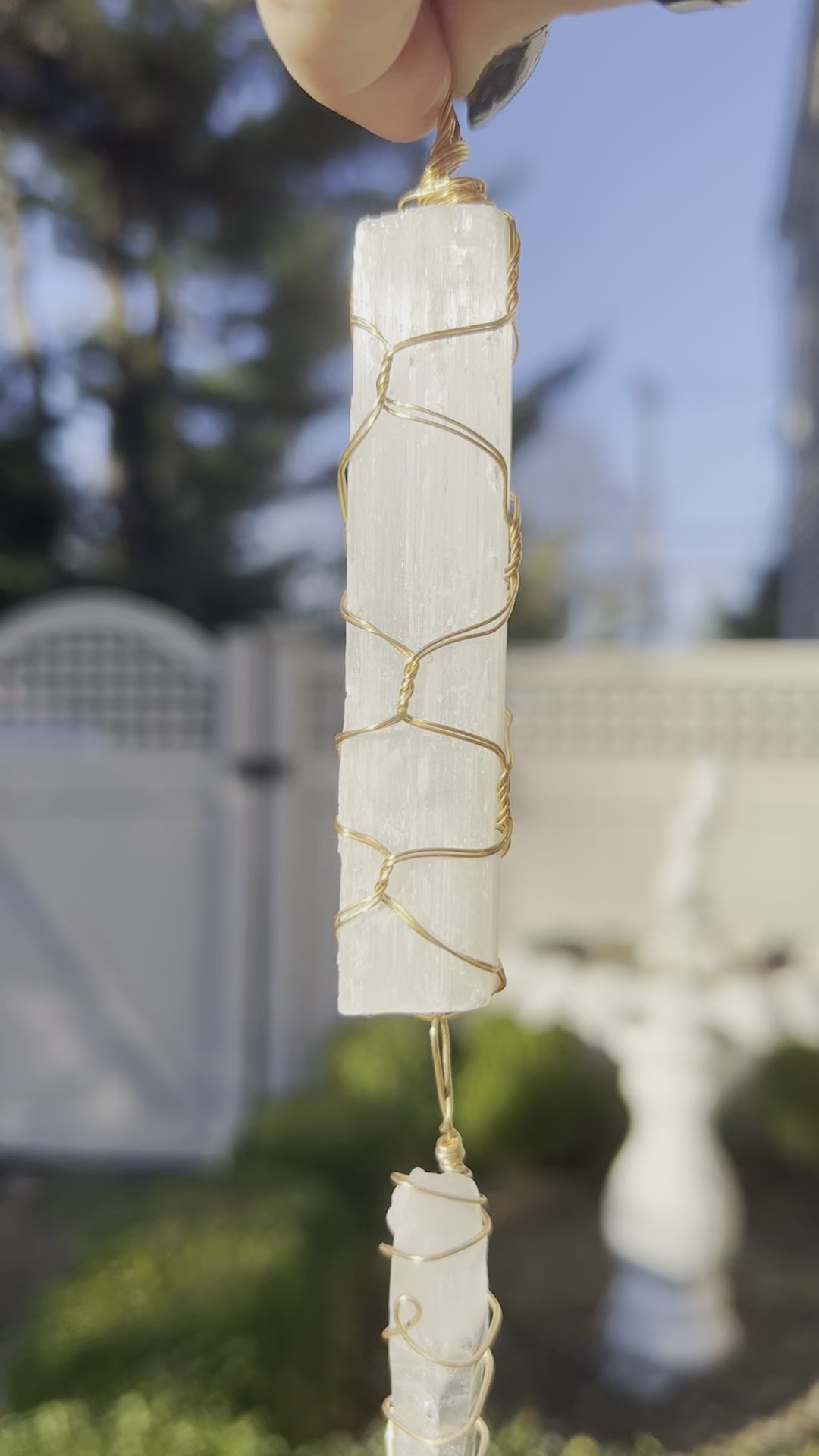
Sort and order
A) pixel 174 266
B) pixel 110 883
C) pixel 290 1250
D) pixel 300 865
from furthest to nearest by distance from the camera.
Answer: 1. pixel 174 266
2. pixel 110 883
3. pixel 300 865
4. pixel 290 1250

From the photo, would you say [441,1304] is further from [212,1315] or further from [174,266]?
[174,266]

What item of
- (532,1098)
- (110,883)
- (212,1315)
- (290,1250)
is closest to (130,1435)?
(212,1315)

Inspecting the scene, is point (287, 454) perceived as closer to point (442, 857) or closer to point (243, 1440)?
point (243, 1440)

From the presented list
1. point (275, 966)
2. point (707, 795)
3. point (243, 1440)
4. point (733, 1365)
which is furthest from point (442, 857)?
point (275, 966)

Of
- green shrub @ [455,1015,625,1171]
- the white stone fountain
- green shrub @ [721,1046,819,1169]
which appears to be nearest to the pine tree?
green shrub @ [455,1015,625,1171]

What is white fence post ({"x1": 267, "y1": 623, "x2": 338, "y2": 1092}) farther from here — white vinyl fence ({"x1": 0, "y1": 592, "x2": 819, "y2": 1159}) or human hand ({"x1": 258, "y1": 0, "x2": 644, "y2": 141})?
human hand ({"x1": 258, "y1": 0, "x2": 644, "y2": 141})

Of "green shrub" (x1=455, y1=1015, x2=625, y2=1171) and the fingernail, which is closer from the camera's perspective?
the fingernail
